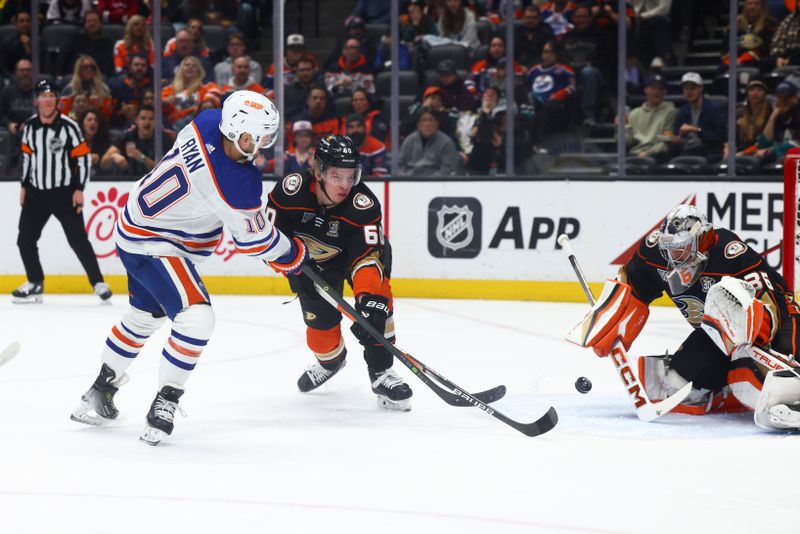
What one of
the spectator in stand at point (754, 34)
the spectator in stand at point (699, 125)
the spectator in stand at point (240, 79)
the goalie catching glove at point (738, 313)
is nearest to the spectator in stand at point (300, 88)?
the spectator in stand at point (240, 79)

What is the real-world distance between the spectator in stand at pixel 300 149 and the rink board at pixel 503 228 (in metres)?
0.22

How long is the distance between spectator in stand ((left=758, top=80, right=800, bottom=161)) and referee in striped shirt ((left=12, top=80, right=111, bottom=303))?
4.14 meters

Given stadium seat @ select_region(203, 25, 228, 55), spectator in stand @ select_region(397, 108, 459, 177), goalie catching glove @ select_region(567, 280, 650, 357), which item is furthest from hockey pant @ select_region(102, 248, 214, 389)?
stadium seat @ select_region(203, 25, 228, 55)

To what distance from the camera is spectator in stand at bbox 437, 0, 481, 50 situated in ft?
26.4

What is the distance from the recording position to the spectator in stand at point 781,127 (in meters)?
6.93

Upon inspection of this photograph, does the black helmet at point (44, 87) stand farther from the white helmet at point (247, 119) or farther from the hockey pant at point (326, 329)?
the white helmet at point (247, 119)

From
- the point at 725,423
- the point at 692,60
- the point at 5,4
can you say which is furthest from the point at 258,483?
the point at 5,4

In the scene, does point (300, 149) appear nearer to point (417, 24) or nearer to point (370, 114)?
point (370, 114)

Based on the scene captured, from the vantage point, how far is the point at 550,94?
296 inches

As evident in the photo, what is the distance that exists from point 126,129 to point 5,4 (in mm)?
1838

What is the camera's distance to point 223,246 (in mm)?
7516

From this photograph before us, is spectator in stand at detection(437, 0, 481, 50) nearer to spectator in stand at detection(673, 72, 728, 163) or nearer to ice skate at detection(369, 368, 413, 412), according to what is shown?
spectator in stand at detection(673, 72, 728, 163)

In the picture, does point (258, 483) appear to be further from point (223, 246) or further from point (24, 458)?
point (223, 246)

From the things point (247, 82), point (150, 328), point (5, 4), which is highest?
point (5, 4)
